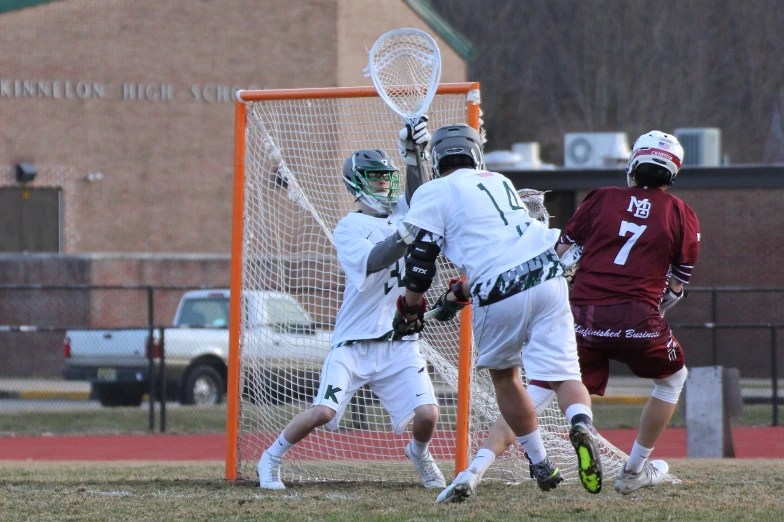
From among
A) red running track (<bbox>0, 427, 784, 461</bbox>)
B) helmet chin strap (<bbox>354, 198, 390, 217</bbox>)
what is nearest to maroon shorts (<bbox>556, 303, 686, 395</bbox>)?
helmet chin strap (<bbox>354, 198, 390, 217</bbox>)

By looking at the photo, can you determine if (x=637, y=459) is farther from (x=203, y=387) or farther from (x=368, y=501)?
(x=203, y=387)

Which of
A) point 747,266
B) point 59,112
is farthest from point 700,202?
point 59,112

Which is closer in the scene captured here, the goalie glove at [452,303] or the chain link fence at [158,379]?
the goalie glove at [452,303]

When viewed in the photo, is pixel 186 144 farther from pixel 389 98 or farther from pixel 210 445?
pixel 389 98

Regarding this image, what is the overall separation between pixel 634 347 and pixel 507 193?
1033 millimetres

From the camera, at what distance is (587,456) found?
5250mm

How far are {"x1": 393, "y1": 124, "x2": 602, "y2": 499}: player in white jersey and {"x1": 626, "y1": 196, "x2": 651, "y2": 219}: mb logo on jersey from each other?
57 centimetres

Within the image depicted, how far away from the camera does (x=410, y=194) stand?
6.43m

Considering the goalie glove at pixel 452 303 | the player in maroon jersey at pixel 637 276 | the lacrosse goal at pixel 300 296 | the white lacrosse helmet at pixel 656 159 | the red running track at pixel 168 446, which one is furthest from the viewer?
the red running track at pixel 168 446

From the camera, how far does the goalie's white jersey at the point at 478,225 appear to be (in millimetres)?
5492

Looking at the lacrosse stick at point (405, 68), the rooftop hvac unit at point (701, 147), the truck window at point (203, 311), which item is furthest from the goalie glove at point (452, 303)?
the rooftop hvac unit at point (701, 147)

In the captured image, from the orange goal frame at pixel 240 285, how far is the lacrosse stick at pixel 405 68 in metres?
0.16

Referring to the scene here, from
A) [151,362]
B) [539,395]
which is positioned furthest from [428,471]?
[151,362]

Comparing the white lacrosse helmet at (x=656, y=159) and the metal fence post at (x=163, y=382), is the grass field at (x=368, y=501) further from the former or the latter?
the metal fence post at (x=163, y=382)
